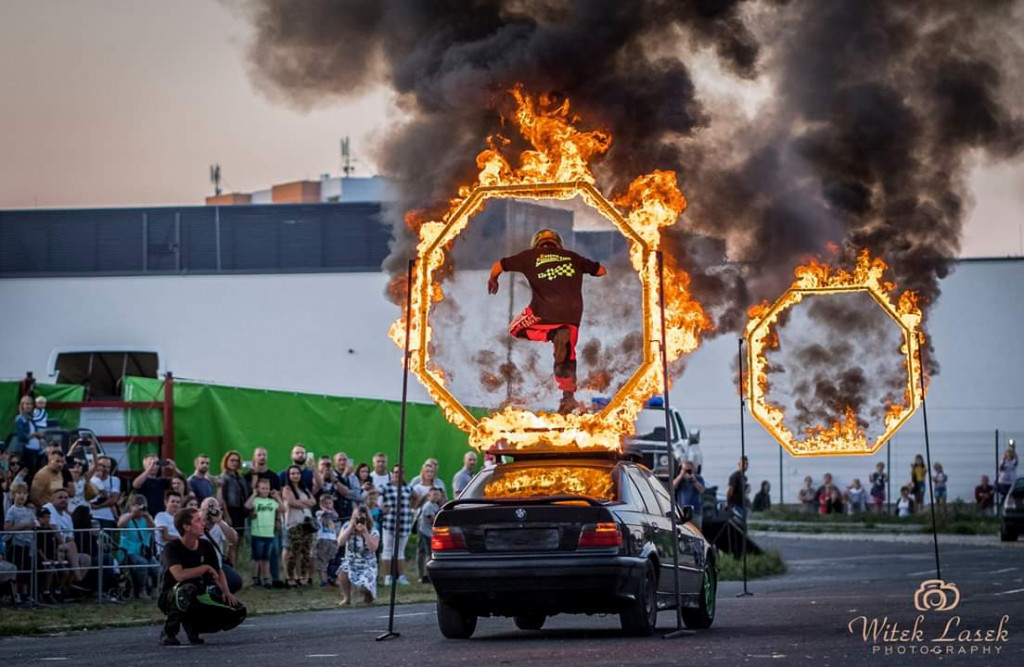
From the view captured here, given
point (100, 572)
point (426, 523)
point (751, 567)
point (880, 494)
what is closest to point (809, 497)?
point (880, 494)

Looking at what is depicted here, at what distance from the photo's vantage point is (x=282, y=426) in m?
26.6

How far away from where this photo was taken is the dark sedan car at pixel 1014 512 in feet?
110

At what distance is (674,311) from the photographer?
19219mm

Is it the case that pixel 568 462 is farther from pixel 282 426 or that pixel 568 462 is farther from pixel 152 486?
pixel 282 426

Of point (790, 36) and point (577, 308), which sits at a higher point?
point (790, 36)

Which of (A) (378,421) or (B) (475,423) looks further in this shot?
(A) (378,421)

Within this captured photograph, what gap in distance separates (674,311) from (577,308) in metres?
1.01

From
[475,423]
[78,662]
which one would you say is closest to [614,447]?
[475,423]

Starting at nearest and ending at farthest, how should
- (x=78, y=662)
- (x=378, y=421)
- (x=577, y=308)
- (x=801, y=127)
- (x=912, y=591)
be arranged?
(x=78, y=662) < (x=577, y=308) < (x=912, y=591) < (x=801, y=127) < (x=378, y=421)

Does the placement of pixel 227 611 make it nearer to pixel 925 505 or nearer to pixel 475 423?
pixel 475 423

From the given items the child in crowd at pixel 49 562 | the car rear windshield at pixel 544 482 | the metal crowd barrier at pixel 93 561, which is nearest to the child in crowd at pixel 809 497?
the metal crowd barrier at pixel 93 561

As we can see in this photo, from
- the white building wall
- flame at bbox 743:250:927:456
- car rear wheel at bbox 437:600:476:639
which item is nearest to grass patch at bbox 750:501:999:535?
the white building wall

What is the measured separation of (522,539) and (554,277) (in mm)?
4920

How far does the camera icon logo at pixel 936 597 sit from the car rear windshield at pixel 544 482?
4.05 m
